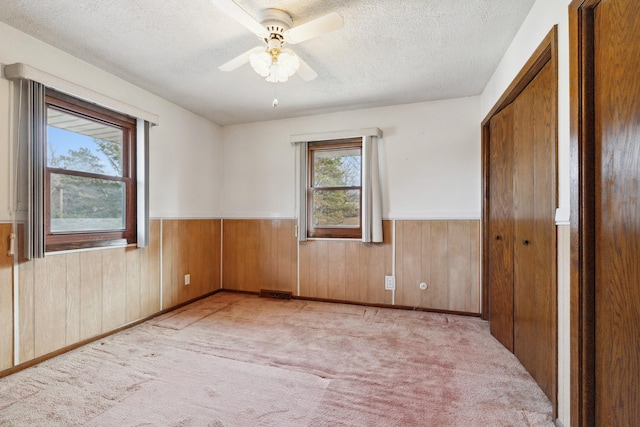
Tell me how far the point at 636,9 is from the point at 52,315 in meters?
3.67

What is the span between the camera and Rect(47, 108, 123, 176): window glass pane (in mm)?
2352

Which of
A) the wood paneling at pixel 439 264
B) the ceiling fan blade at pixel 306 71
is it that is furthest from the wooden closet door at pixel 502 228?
the ceiling fan blade at pixel 306 71

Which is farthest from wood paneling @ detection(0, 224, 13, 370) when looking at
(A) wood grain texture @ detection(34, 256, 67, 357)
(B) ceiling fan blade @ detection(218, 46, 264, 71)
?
(B) ceiling fan blade @ detection(218, 46, 264, 71)

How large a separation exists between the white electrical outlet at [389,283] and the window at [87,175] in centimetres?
274

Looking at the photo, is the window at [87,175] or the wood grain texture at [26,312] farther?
the window at [87,175]

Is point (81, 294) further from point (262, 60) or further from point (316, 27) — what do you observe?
point (316, 27)

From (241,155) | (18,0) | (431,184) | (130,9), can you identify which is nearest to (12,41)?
(18,0)

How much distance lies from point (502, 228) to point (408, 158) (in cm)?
132

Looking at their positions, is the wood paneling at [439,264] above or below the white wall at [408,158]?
below

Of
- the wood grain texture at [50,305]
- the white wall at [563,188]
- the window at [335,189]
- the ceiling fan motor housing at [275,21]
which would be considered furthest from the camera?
the window at [335,189]

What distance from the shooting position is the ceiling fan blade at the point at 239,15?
1524 millimetres

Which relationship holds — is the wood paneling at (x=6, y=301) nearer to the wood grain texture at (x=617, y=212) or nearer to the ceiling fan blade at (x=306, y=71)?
the ceiling fan blade at (x=306, y=71)

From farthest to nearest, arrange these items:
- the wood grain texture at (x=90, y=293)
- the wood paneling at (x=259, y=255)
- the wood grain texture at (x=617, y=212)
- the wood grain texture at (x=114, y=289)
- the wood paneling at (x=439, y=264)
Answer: the wood paneling at (x=259, y=255) → the wood paneling at (x=439, y=264) → the wood grain texture at (x=114, y=289) → the wood grain texture at (x=90, y=293) → the wood grain texture at (x=617, y=212)

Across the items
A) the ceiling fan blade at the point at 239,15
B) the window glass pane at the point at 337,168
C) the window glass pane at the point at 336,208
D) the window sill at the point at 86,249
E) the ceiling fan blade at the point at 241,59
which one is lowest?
the window sill at the point at 86,249
